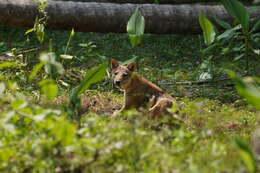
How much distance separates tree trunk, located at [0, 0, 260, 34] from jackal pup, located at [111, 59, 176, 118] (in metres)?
2.22

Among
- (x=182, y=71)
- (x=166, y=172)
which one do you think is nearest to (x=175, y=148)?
(x=166, y=172)

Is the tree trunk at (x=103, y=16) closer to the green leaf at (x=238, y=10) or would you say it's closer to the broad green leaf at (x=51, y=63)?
the green leaf at (x=238, y=10)

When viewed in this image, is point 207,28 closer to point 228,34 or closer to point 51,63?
point 228,34

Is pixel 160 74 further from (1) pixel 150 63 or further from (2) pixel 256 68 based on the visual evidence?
(2) pixel 256 68

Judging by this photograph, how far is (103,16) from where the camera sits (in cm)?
879

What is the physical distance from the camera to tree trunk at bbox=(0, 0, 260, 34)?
8.37 m

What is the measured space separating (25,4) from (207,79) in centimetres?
326

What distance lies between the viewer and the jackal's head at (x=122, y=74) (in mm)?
6543

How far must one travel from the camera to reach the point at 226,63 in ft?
26.8

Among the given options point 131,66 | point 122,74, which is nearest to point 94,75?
point 122,74

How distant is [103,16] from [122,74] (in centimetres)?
251

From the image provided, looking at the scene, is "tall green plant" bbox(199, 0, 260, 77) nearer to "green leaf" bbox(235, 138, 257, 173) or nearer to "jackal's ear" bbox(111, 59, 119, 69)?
"jackal's ear" bbox(111, 59, 119, 69)

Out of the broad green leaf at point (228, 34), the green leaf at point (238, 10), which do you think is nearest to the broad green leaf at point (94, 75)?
the green leaf at point (238, 10)

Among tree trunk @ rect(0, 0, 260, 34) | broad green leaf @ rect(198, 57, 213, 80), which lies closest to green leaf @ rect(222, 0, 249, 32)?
broad green leaf @ rect(198, 57, 213, 80)
